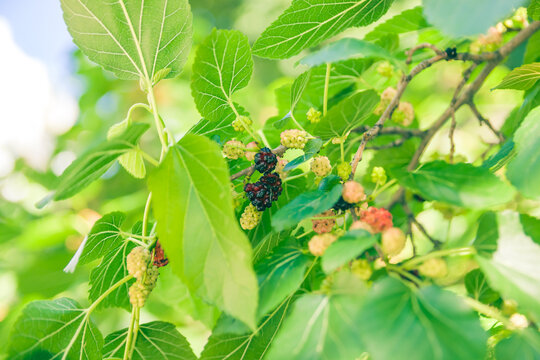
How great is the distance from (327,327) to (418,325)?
0.07 meters

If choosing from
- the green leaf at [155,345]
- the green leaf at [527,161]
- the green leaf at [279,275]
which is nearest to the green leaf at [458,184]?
the green leaf at [527,161]

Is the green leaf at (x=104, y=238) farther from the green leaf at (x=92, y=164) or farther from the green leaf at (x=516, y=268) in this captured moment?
the green leaf at (x=516, y=268)

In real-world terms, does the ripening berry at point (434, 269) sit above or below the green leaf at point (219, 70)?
below

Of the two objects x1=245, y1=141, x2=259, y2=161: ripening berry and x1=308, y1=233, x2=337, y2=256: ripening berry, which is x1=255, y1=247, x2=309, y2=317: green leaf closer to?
x1=308, y1=233, x2=337, y2=256: ripening berry

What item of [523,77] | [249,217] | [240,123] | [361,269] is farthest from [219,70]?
[523,77]

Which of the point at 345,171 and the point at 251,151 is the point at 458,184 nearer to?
the point at 345,171

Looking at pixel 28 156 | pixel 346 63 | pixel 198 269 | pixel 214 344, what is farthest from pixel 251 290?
pixel 28 156

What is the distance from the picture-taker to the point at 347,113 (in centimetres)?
42

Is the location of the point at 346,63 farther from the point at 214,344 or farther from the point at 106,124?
the point at 106,124

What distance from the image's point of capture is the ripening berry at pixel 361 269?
0.36 meters

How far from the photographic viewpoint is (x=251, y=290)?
314mm

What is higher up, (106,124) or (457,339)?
(457,339)

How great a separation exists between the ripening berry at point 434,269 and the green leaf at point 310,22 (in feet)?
1.04

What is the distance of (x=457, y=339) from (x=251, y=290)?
0.15 meters
